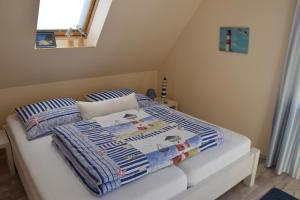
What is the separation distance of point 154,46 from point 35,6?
66.5 inches

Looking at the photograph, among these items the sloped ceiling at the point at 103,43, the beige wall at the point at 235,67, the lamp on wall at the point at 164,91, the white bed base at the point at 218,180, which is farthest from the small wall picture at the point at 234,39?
the white bed base at the point at 218,180

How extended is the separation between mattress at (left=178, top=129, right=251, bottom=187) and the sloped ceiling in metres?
1.60

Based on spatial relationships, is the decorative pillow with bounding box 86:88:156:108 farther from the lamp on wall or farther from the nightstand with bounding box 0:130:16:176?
the nightstand with bounding box 0:130:16:176

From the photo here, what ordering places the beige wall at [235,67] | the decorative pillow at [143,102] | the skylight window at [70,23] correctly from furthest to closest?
the decorative pillow at [143,102], the skylight window at [70,23], the beige wall at [235,67]

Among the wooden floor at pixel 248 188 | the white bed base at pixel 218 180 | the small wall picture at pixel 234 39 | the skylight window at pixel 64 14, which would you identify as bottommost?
the wooden floor at pixel 248 188

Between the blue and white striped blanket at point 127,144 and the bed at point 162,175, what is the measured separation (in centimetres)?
6

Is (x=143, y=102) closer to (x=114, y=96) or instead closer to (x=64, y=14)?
(x=114, y=96)

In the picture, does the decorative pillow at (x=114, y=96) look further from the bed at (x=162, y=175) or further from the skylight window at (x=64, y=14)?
the bed at (x=162, y=175)

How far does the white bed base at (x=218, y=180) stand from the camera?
171 centimetres

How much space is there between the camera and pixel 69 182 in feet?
5.26

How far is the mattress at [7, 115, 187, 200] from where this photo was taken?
1.50 m

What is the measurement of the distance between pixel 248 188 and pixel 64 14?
266cm

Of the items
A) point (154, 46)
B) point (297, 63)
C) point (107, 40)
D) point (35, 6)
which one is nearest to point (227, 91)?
point (297, 63)

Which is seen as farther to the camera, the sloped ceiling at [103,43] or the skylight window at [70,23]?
the skylight window at [70,23]
